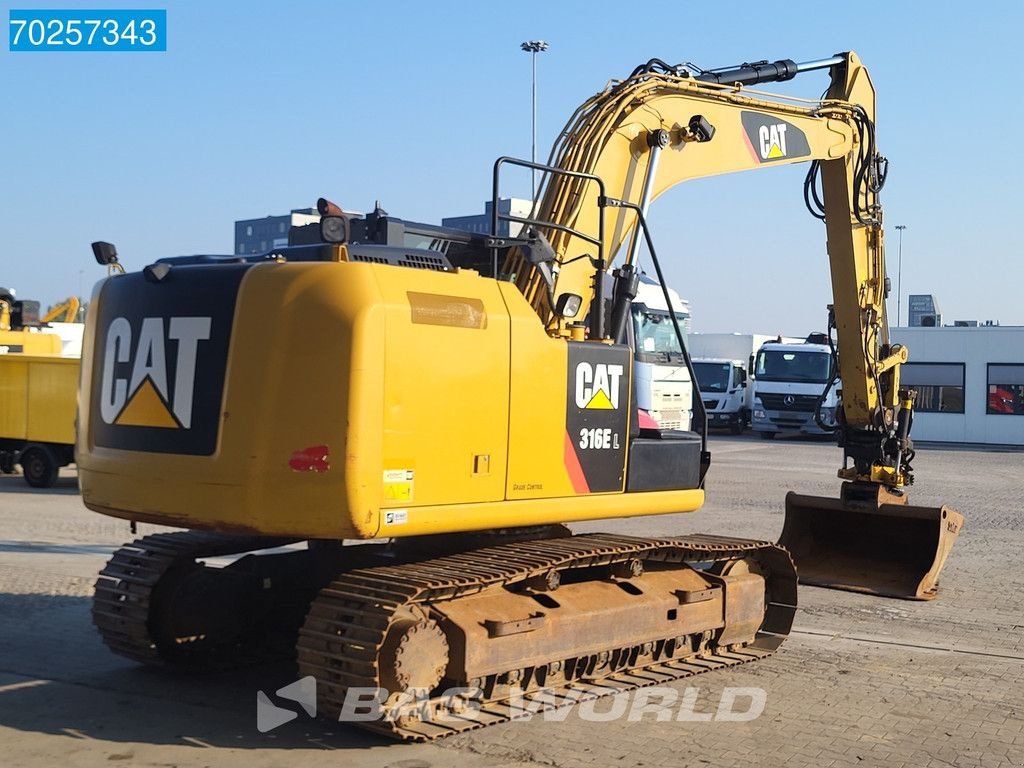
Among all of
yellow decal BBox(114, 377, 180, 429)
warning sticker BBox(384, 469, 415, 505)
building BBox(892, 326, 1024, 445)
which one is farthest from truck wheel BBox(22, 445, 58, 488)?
building BBox(892, 326, 1024, 445)

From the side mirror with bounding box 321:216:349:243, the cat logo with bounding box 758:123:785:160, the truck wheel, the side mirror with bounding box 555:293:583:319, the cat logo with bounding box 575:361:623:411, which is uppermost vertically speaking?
the cat logo with bounding box 758:123:785:160

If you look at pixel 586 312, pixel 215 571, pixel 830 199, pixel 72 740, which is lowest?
pixel 72 740

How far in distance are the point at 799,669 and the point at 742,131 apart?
446 centimetres

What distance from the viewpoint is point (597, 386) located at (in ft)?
24.8

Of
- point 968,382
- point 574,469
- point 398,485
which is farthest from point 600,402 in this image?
point 968,382

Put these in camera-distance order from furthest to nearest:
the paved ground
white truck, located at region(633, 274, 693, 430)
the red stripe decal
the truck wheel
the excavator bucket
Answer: white truck, located at region(633, 274, 693, 430) < the truck wheel < the excavator bucket < the red stripe decal < the paved ground

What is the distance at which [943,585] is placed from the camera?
38.3 feet

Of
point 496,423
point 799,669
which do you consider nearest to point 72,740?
point 496,423

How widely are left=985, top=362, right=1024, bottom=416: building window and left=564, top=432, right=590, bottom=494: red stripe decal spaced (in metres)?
31.6

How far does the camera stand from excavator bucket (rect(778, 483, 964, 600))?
36.7ft

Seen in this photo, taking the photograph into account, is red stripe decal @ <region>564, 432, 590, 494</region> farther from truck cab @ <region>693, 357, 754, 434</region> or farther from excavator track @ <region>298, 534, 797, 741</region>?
truck cab @ <region>693, 357, 754, 434</region>

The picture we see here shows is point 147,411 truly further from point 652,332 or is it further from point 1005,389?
point 1005,389

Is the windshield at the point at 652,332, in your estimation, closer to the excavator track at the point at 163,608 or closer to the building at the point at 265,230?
the building at the point at 265,230

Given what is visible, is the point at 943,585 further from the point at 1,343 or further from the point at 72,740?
the point at 1,343
